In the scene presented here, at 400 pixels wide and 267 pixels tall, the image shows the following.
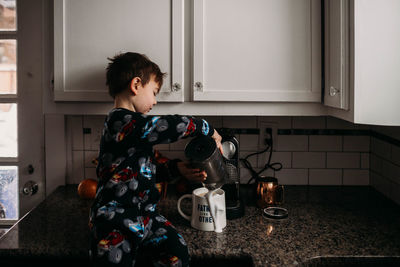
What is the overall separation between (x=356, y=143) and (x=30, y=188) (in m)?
1.68

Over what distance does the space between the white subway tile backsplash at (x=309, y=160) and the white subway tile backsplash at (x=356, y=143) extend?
124 mm

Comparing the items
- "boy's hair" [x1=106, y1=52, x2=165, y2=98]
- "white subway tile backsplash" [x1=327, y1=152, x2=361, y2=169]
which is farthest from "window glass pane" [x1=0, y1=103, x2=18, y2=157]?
"white subway tile backsplash" [x1=327, y1=152, x2=361, y2=169]

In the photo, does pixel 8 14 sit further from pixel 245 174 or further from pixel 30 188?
pixel 245 174

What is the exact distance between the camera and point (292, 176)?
6.61 ft

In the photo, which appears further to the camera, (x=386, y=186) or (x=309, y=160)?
(x=309, y=160)

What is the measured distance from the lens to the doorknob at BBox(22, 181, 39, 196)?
6.43 feet

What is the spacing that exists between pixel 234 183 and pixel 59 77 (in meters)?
0.86

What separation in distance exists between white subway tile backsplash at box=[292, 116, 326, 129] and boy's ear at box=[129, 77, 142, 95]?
913 millimetres

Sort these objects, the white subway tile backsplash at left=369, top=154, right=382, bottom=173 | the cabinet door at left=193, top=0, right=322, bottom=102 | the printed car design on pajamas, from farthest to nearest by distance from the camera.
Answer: the white subway tile backsplash at left=369, top=154, right=382, bottom=173 < the cabinet door at left=193, top=0, right=322, bottom=102 < the printed car design on pajamas

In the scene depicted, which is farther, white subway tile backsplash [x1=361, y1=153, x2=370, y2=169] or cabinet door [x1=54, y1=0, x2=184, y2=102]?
white subway tile backsplash [x1=361, y1=153, x2=370, y2=169]

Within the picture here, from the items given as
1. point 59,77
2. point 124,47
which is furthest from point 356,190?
point 59,77

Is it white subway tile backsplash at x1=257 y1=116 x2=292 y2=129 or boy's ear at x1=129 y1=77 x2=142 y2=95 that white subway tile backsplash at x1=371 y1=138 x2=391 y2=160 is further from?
boy's ear at x1=129 y1=77 x2=142 y2=95

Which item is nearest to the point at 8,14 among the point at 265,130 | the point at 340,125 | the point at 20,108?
the point at 20,108

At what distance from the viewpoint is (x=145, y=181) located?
136 cm
